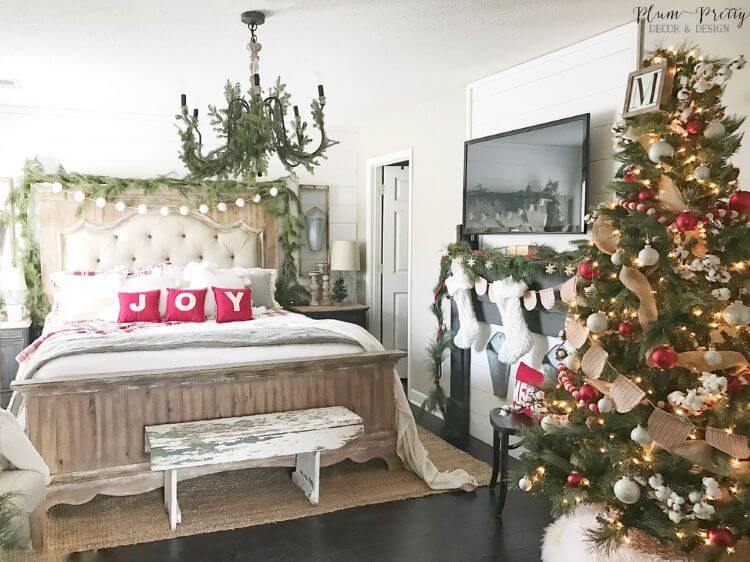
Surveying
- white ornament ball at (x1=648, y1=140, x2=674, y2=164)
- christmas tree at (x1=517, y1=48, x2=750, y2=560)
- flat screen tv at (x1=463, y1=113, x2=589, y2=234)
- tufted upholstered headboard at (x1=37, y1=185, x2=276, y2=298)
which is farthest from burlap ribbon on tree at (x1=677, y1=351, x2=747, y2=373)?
tufted upholstered headboard at (x1=37, y1=185, x2=276, y2=298)

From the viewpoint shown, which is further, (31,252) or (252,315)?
(31,252)

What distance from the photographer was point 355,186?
641cm

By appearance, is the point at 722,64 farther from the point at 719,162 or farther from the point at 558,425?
the point at 558,425

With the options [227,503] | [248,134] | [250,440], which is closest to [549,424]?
[250,440]

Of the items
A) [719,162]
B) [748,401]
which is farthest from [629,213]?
[748,401]

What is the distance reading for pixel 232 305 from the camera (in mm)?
4797

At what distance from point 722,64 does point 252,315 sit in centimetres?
351

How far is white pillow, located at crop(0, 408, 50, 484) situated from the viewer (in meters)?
2.45

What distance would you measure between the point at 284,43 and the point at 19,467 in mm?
2416

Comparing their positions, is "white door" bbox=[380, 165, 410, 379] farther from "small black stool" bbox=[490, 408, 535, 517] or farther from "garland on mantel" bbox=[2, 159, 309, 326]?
"small black stool" bbox=[490, 408, 535, 517]

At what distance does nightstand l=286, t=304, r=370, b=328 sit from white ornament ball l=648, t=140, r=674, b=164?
3845 mm

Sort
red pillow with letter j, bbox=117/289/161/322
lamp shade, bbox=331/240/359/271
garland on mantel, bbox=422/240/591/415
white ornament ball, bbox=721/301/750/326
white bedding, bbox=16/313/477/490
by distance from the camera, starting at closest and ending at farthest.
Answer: white ornament ball, bbox=721/301/750/326 < white bedding, bbox=16/313/477/490 < garland on mantel, bbox=422/240/591/415 < red pillow with letter j, bbox=117/289/161/322 < lamp shade, bbox=331/240/359/271

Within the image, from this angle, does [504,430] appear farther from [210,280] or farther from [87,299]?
[87,299]

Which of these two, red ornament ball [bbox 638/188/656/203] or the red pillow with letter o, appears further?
the red pillow with letter o
